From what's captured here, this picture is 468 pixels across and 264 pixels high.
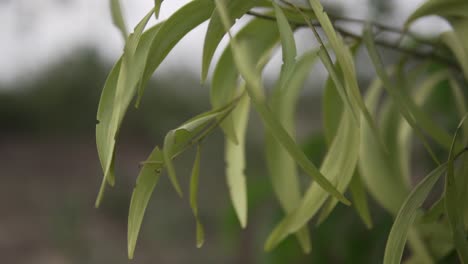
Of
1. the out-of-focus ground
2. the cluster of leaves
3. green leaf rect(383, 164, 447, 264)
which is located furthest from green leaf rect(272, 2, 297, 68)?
the out-of-focus ground

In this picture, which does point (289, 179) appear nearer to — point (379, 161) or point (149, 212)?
point (379, 161)

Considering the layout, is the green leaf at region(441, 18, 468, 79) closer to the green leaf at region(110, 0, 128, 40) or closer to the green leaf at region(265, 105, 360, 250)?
the green leaf at region(265, 105, 360, 250)

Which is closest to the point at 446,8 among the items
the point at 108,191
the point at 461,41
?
the point at 461,41

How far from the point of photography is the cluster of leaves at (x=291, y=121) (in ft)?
0.96

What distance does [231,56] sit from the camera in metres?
0.46

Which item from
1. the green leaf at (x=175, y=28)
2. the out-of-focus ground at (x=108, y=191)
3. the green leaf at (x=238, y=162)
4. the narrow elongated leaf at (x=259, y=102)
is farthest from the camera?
the out-of-focus ground at (x=108, y=191)

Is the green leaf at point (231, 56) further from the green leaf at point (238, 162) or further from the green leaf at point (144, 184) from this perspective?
the green leaf at point (144, 184)

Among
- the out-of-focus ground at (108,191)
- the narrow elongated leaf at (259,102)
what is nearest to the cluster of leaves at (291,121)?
the narrow elongated leaf at (259,102)

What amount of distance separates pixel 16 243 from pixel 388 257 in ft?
6.60

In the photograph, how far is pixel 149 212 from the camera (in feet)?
7.43

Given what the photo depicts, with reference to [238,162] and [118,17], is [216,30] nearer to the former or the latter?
[118,17]

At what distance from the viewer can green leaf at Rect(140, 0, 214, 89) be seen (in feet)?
1.08

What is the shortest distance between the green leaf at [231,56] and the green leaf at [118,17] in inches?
6.7

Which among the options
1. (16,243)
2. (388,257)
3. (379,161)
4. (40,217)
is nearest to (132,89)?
(388,257)
